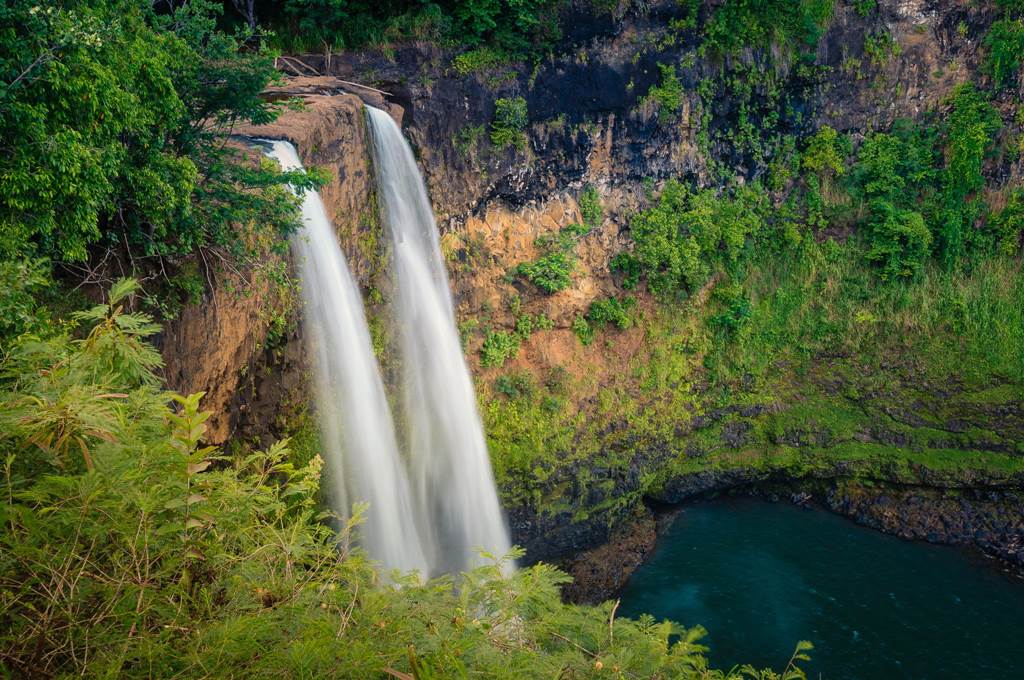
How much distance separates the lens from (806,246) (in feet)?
54.2

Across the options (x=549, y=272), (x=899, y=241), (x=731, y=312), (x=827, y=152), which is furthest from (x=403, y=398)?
(x=899, y=241)

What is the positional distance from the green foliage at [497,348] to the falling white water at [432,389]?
0.82 metres

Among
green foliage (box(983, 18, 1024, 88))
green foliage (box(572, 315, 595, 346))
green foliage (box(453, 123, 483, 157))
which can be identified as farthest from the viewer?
green foliage (box(983, 18, 1024, 88))

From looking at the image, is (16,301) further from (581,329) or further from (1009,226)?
(1009,226)

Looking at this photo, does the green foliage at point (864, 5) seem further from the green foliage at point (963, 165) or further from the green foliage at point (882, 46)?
the green foliage at point (963, 165)

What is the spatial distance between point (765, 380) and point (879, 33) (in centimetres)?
887

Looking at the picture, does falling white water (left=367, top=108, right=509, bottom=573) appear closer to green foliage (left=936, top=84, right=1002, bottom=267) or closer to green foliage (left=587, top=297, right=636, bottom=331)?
green foliage (left=587, top=297, right=636, bottom=331)

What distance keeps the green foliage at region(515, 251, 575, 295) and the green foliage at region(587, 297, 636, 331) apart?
0.97 m

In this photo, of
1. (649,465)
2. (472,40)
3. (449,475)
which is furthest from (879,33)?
(449,475)

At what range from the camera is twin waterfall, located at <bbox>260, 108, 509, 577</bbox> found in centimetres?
909

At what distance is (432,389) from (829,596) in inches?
340

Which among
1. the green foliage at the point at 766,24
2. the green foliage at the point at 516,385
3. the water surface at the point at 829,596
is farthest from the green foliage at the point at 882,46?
the green foliage at the point at 516,385

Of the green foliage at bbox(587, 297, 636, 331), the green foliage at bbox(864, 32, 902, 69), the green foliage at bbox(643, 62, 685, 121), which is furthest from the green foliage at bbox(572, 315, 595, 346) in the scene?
the green foliage at bbox(864, 32, 902, 69)

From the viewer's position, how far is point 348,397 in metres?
9.62
